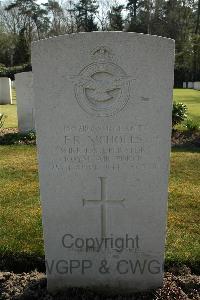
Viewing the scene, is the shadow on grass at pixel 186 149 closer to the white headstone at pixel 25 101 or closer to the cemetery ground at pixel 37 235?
the cemetery ground at pixel 37 235

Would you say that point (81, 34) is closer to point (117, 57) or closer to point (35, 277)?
point (117, 57)

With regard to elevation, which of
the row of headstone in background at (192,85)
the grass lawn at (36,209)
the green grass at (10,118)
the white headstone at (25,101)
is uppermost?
the row of headstone in background at (192,85)

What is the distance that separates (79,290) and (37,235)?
1.39 meters

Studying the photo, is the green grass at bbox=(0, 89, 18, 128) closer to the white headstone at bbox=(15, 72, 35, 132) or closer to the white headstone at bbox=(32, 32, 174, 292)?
the white headstone at bbox=(15, 72, 35, 132)

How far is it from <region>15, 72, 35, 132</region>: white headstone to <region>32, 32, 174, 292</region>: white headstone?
8.31 meters

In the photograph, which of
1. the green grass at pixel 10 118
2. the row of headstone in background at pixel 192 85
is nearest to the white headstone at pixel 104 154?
the green grass at pixel 10 118

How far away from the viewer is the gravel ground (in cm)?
376

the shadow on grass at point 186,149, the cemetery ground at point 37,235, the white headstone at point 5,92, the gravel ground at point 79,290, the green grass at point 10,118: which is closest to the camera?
the gravel ground at point 79,290

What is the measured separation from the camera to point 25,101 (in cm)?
1180

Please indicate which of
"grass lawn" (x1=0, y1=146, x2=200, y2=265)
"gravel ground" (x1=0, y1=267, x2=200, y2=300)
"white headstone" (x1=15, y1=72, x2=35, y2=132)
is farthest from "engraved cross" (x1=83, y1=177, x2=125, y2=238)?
"white headstone" (x1=15, y1=72, x2=35, y2=132)

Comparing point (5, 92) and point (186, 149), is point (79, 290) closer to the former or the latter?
point (186, 149)

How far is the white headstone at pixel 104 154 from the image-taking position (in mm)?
3340

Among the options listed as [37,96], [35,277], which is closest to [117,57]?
[37,96]

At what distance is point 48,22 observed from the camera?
52.0 metres
